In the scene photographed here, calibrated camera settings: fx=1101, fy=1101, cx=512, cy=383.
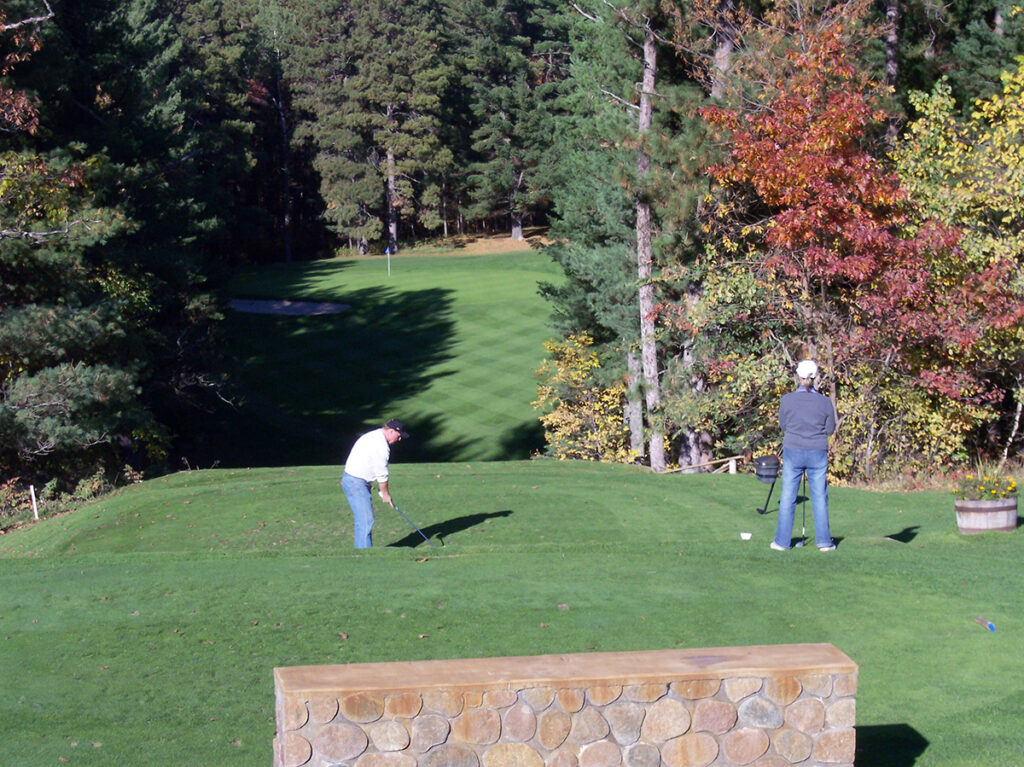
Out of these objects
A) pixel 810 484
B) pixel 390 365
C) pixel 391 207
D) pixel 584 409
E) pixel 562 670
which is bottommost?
pixel 390 365

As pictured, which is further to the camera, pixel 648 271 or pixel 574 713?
pixel 648 271

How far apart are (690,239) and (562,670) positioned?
65.1 feet

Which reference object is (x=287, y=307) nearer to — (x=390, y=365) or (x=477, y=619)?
(x=390, y=365)

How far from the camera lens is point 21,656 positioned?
863cm

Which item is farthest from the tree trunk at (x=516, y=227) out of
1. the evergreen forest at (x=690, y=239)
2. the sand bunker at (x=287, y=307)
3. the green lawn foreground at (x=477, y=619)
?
the green lawn foreground at (x=477, y=619)

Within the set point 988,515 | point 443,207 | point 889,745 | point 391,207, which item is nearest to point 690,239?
point 988,515

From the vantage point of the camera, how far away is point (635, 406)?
29.8 metres

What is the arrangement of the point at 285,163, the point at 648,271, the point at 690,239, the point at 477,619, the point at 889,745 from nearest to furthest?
the point at 889,745 < the point at 477,619 < the point at 690,239 < the point at 648,271 < the point at 285,163

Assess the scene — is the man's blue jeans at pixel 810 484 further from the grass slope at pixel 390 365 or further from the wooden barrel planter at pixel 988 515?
the grass slope at pixel 390 365

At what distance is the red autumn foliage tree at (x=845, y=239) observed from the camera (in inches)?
724

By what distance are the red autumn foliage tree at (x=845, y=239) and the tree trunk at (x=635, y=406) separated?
8.91 metres

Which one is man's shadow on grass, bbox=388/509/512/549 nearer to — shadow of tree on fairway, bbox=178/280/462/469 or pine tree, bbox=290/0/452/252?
shadow of tree on fairway, bbox=178/280/462/469

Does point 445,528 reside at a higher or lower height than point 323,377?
higher

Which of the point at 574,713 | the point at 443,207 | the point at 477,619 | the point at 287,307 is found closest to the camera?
the point at 574,713
